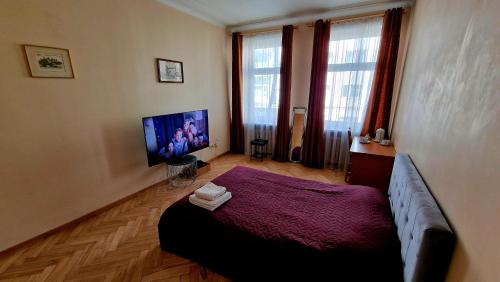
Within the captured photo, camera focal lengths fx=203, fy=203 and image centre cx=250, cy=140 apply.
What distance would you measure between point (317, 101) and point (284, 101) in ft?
2.06

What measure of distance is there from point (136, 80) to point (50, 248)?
203cm

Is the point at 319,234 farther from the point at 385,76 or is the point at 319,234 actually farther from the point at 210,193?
the point at 385,76

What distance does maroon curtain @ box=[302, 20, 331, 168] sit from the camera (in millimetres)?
3449

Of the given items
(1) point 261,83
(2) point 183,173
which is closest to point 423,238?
(2) point 183,173

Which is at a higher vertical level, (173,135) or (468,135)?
(468,135)

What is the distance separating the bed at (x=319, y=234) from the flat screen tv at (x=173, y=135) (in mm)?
1225

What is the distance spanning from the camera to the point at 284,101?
397cm

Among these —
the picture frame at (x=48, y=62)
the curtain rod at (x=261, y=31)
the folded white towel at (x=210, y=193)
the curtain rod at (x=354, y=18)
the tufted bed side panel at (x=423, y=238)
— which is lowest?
the folded white towel at (x=210, y=193)

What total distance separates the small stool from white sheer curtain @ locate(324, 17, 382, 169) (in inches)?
52.0

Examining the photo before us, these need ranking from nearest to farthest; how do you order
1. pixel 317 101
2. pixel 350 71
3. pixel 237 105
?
pixel 350 71
pixel 317 101
pixel 237 105

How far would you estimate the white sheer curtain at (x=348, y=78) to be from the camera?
127 inches

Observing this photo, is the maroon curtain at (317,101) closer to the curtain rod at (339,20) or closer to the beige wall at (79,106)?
the curtain rod at (339,20)

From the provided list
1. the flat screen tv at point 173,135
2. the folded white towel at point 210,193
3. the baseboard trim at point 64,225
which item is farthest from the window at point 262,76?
the folded white towel at point 210,193

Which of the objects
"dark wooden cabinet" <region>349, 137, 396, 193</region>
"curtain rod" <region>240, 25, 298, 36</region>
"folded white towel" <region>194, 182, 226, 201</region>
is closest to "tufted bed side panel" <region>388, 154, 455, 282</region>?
"dark wooden cabinet" <region>349, 137, 396, 193</region>
